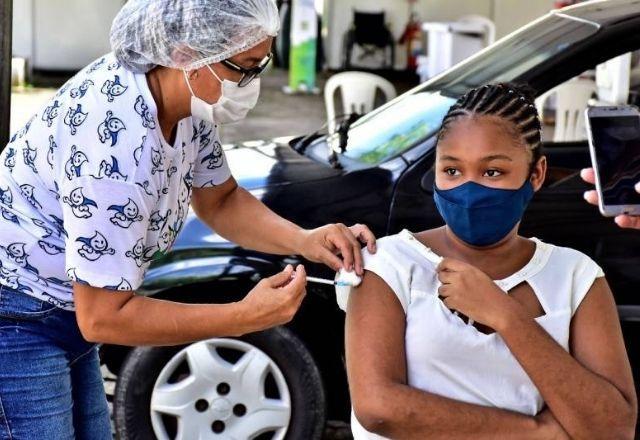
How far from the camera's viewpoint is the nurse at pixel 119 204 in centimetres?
218

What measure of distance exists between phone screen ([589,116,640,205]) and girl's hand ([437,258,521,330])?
0.76 meters

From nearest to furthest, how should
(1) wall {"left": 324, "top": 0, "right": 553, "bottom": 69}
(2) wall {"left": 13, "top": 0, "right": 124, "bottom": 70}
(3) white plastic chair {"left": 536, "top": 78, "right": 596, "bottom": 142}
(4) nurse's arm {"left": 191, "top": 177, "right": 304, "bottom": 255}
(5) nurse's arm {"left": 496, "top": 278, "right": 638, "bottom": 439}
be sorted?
(5) nurse's arm {"left": 496, "top": 278, "right": 638, "bottom": 439}, (4) nurse's arm {"left": 191, "top": 177, "right": 304, "bottom": 255}, (3) white plastic chair {"left": 536, "top": 78, "right": 596, "bottom": 142}, (2) wall {"left": 13, "top": 0, "right": 124, "bottom": 70}, (1) wall {"left": 324, "top": 0, "right": 553, "bottom": 69}

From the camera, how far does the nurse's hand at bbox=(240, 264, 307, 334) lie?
2232mm

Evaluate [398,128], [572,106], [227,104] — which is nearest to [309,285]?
[398,128]

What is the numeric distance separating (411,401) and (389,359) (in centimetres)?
10

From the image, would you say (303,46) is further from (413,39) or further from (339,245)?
(339,245)

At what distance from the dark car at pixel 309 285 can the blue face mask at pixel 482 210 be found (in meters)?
1.48

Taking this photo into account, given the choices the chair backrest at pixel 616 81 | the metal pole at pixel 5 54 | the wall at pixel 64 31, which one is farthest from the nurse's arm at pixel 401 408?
the wall at pixel 64 31

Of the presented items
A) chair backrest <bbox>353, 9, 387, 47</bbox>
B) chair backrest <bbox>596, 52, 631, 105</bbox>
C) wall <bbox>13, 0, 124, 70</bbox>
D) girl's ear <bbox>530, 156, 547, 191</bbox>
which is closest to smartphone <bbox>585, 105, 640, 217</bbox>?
girl's ear <bbox>530, 156, 547, 191</bbox>

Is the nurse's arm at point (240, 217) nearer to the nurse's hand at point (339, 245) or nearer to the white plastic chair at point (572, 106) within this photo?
the nurse's hand at point (339, 245)

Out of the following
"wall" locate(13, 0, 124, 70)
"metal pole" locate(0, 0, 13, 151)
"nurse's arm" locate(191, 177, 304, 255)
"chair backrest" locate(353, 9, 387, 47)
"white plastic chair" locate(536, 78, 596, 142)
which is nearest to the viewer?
"metal pole" locate(0, 0, 13, 151)

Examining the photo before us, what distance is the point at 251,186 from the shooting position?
4.08 metres

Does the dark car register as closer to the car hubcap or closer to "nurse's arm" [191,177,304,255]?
the car hubcap

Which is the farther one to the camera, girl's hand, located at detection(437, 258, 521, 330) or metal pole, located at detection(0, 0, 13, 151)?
metal pole, located at detection(0, 0, 13, 151)
